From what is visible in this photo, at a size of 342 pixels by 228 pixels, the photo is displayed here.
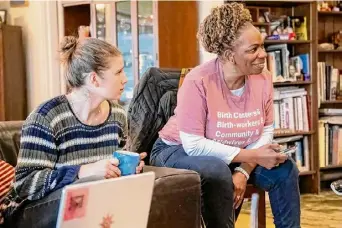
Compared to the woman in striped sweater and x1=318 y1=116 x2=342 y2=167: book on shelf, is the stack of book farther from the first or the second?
the woman in striped sweater

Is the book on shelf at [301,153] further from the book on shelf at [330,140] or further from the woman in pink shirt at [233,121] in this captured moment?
the woman in pink shirt at [233,121]

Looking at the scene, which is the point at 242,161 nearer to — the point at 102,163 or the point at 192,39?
the point at 102,163

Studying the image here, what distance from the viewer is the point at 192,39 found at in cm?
382

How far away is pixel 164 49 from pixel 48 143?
2241 millimetres

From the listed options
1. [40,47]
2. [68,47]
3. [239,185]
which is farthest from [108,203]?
[40,47]

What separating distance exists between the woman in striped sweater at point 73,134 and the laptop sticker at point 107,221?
0.62ft

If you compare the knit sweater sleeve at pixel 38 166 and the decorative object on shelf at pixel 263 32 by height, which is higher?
the decorative object on shelf at pixel 263 32

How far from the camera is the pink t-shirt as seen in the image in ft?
6.75

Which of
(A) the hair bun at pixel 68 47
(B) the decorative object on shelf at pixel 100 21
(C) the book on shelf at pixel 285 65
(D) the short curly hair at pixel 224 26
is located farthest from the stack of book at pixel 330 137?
(A) the hair bun at pixel 68 47

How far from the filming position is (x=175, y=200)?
1654mm

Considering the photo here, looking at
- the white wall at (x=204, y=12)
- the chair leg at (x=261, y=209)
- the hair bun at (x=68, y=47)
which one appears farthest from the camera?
the white wall at (x=204, y=12)

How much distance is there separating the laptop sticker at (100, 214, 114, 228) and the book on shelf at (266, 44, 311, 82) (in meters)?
2.63

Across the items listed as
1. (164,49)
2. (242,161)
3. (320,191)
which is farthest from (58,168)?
(320,191)

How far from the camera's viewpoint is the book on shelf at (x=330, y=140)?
4039 millimetres
